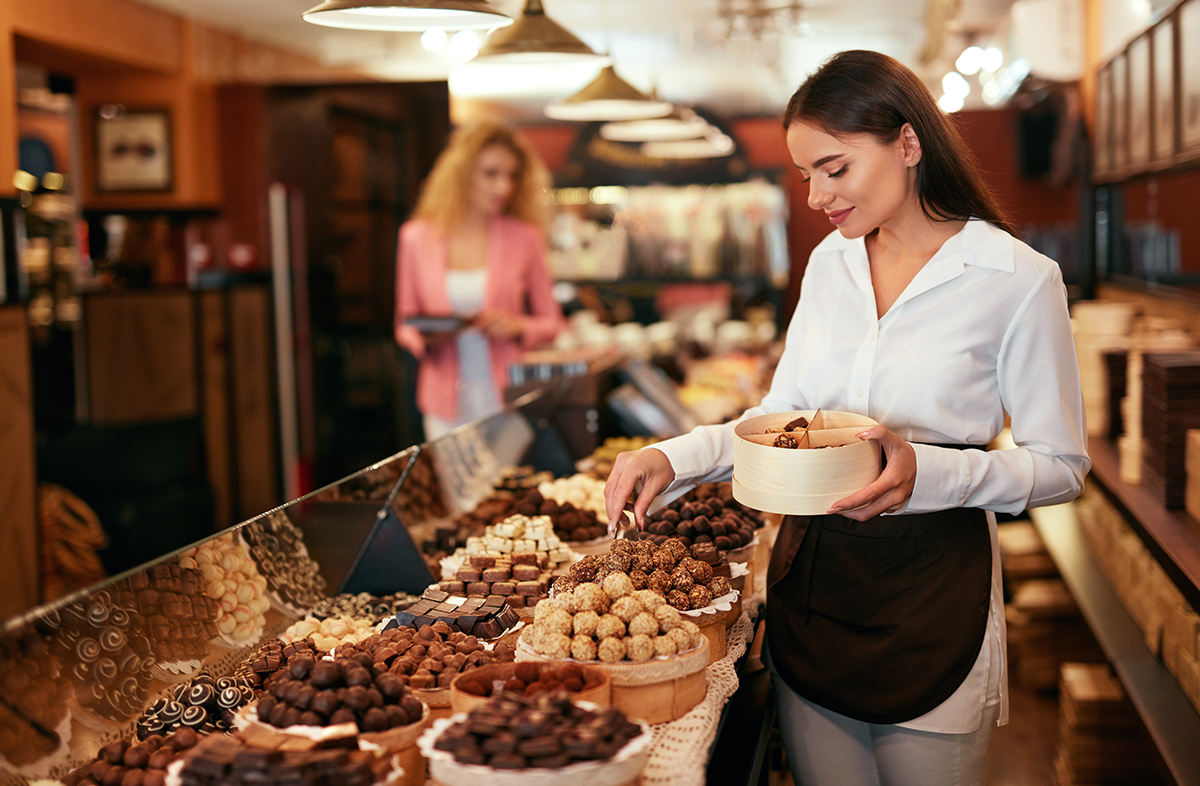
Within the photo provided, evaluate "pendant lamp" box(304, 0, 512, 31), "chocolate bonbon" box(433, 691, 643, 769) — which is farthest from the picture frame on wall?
"chocolate bonbon" box(433, 691, 643, 769)

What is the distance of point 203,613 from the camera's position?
1.85 meters

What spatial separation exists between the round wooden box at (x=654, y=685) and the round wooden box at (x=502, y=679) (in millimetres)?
34

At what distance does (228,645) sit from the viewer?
1919mm

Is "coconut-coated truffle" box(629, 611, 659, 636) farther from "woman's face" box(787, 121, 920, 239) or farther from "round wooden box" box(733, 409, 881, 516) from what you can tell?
"woman's face" box(787, 121, 920, 239)

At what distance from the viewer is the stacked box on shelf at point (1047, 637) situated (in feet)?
14.8

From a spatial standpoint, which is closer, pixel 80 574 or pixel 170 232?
pixel 80 574

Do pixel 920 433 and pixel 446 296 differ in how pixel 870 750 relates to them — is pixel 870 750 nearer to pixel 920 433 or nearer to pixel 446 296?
pixel 920 433

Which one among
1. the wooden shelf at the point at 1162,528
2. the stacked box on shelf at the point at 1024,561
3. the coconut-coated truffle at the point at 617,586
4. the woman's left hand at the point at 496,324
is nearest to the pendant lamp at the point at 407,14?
the coconut-coated truffle at the point at 617,586

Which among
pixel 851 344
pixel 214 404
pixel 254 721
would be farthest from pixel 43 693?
pixel 214 404

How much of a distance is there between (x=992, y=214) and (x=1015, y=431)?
0.40m

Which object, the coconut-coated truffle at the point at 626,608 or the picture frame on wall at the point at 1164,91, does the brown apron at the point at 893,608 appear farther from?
the picture frame on wall at the point at 1164,91

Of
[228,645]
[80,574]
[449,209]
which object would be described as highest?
[449,209]

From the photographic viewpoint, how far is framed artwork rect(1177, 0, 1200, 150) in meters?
3.86

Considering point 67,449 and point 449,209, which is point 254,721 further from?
point 67,449
